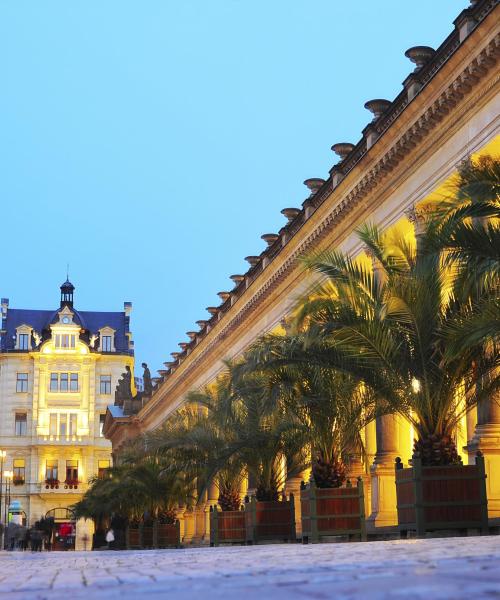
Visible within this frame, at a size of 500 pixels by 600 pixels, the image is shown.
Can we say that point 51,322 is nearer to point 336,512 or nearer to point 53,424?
point 53,424

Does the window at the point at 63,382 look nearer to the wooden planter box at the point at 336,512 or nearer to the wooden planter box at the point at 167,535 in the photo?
the wooden planter box at the point at 167,535

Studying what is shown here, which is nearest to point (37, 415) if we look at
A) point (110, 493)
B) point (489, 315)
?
point (110, 493)

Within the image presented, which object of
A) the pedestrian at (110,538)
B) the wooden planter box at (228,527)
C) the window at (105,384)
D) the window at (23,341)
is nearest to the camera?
the wooden planter box at (228,527)

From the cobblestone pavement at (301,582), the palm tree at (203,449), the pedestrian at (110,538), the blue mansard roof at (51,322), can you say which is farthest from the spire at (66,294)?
the cobblestone pavement at (301,582)

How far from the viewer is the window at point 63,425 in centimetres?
11881

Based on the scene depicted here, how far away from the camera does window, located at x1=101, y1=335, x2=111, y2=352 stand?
124 metres

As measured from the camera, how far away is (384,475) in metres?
35.1

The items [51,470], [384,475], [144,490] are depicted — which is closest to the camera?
[384,475]

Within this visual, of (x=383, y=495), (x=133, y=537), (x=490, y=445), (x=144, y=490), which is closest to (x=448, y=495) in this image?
(x=490, y=445)

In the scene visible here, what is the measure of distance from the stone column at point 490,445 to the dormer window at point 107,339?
9819 cm

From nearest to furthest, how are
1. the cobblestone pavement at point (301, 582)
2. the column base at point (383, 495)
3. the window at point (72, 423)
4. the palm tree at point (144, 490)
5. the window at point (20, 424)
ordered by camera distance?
the cobblestone pavement at point (301, 582)
the column base at point (383, 495)
the palm tree at point (144, 490)
the window at point (20, 424)
the window at point (72, 423)

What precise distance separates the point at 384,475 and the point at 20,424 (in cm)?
8845

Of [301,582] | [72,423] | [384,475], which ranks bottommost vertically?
[301,582]

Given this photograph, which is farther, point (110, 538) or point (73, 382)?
point (73, 382)
